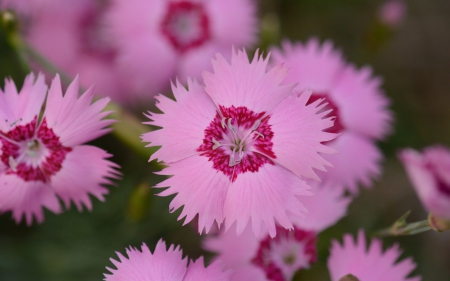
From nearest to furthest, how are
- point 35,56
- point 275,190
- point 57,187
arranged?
1. point 275,190
2. point 57,187
3. point 35,56


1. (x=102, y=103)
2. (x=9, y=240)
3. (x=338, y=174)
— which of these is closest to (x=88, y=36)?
(x=9, y=240)

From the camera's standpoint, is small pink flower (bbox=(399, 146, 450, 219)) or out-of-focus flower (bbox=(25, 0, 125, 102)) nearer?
small pink flower (bbox=(399, 146, 450, 219))

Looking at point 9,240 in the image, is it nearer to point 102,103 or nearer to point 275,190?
point 102,103

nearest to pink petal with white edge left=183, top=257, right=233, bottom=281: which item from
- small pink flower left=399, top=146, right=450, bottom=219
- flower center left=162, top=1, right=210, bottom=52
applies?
small pink flower left=399, top=146, right=450, bottom=219

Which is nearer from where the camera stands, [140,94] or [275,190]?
[275,190]

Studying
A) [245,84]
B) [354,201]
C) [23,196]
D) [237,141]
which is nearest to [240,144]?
[237,141]

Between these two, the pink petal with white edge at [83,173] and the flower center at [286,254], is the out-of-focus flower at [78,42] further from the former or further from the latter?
the flower center at [286,254]

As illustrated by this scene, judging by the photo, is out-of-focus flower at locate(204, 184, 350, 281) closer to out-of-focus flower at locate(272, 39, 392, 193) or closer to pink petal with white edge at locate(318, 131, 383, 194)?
pink petal with white edge at locate(318, 131, 383, 194)
